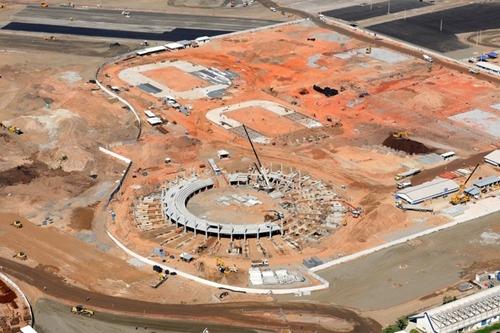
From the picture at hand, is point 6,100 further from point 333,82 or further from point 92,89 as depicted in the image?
point 333,82

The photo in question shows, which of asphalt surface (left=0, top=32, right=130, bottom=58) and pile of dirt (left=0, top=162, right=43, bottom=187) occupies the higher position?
asphalt surface (left=0, top=32, right=130, bottom=58)

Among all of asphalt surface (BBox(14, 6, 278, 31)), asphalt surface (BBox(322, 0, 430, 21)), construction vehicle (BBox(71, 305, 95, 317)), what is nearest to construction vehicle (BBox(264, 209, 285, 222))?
construction vehicle (BBox(71, 305, 95, 317))

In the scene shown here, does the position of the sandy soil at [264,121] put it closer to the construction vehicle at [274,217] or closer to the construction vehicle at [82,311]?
the construction vehicle at [274,217]

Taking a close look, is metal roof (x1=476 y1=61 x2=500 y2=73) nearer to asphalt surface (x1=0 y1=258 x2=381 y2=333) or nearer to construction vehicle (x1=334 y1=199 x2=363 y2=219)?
construction vehicle (x1=334 y1=199 x2=363 y2=219)

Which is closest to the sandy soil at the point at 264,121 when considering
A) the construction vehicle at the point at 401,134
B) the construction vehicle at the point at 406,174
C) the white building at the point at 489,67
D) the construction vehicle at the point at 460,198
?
the construction vehicle at the point at 401,134

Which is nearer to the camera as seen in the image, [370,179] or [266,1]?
[370,179]

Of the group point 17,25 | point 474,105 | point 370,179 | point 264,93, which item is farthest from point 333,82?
point 17,25
